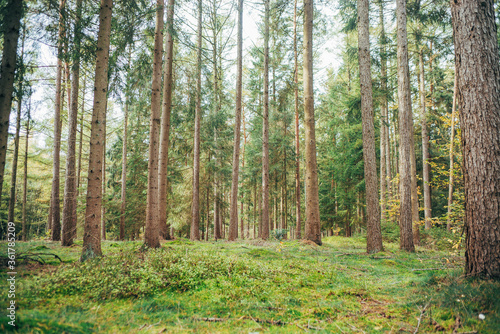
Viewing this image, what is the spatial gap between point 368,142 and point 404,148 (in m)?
2.19

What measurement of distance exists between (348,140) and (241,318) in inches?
749

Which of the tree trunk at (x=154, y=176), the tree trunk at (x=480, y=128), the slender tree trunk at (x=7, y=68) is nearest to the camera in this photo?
the tree trunk at (x=480, y=128)

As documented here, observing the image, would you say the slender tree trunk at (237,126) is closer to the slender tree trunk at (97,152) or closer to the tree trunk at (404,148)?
the tree trunk at (404,148)

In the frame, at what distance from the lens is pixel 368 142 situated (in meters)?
8.66

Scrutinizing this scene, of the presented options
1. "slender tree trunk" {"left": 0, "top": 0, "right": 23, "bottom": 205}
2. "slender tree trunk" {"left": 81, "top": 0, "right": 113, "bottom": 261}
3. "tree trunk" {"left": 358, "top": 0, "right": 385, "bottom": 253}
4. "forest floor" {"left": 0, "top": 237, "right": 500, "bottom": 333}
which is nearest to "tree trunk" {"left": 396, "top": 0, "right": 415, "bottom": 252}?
"tree trunk" {"left": 358, "top": 0, "right": 385, "bottom": 253}

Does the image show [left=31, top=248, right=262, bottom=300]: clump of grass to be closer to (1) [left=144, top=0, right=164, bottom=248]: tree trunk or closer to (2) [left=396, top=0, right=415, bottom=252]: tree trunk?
(1) [left=144, top=0, right=164, bottom=248]: tree trunk

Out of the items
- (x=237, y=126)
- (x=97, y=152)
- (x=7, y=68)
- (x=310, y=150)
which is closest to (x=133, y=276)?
(x=97, y=152)

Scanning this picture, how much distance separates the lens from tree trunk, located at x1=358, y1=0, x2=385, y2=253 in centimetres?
844

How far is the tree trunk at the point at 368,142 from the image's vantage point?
8438 millimetres

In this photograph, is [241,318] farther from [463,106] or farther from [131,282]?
[463,106]

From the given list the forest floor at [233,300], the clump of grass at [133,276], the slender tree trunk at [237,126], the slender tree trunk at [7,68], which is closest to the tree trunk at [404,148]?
the forest floor at [233,300]

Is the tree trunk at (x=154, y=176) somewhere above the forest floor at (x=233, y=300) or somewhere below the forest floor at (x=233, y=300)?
above

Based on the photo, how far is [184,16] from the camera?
1010 cm

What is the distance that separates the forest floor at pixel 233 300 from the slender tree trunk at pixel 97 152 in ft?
2.68
